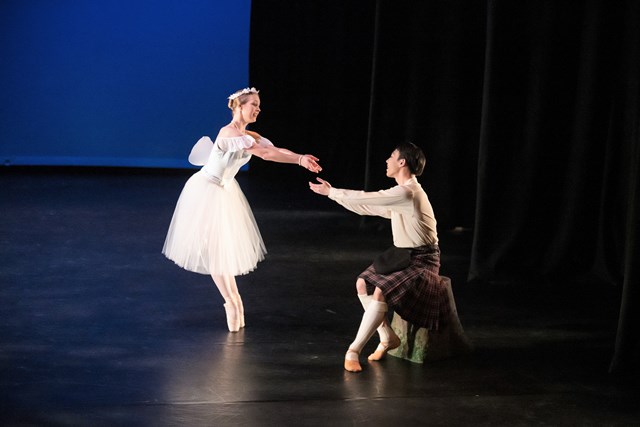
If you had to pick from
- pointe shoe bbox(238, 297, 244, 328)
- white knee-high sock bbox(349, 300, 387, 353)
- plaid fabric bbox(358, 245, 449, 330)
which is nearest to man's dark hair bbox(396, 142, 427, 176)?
plaid fabric bbox(358, 245, 449, 330)

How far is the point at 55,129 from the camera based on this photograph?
11.4 metres

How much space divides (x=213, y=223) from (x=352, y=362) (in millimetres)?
1057

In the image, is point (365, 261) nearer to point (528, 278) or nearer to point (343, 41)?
point (528, 278)

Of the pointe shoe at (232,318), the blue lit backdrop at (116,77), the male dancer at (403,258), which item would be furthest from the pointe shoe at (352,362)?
the blue lit backdrop at (116,77)

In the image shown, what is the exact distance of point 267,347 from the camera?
4656 mm

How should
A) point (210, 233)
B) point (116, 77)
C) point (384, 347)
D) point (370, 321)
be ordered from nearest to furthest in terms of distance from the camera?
point (370, 321) < point (384, 347) < point (210, 233) < point (116, 77)

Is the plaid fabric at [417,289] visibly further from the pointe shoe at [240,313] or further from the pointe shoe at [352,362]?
the pointe shoe at [240,313]

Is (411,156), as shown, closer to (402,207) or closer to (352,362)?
(402,207)

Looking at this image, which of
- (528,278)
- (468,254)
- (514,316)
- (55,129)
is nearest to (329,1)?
(55,129)

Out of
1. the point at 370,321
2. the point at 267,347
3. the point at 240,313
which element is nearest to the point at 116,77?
the point at 240,313

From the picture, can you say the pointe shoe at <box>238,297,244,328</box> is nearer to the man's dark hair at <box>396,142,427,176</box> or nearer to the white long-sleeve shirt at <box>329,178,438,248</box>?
the white long-sleeve shirt at <box>329,178,438,248</box>

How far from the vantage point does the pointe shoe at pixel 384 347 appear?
448 cm

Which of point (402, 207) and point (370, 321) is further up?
point (402, 207)

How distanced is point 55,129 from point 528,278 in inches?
272
